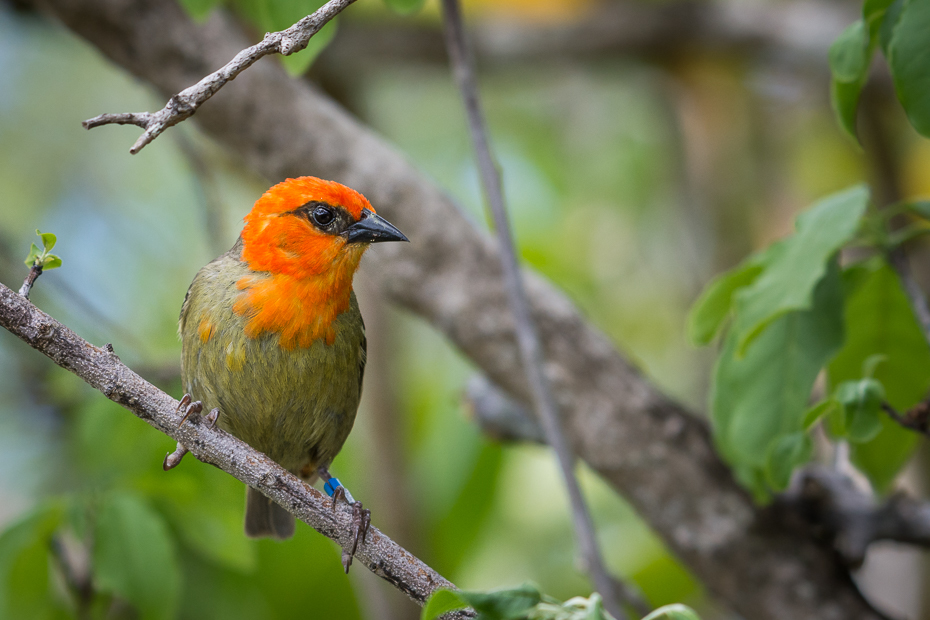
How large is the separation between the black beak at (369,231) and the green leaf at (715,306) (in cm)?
98

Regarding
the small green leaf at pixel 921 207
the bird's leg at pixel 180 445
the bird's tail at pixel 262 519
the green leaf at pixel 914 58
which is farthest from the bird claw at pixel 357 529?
the small green leaf at pixel 921 207

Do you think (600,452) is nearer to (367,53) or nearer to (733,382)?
(733,382)

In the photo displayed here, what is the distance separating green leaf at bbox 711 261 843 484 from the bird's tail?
1.64m

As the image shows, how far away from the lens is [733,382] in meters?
2.47

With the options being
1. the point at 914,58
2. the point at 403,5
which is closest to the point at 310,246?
the point at 403,5

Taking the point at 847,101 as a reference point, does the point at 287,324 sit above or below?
below

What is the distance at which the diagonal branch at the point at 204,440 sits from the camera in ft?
5.56

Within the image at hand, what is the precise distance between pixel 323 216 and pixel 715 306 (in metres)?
1.27

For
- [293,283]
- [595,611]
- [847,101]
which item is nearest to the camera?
[595,611]

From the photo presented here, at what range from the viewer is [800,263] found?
85.4 inches

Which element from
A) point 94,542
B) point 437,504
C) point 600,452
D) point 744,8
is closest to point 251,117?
point 94,542

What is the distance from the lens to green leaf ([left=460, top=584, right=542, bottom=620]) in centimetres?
134

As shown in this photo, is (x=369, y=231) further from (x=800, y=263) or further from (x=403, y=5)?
(x=800, y=263)

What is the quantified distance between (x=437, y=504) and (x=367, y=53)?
2834mm
